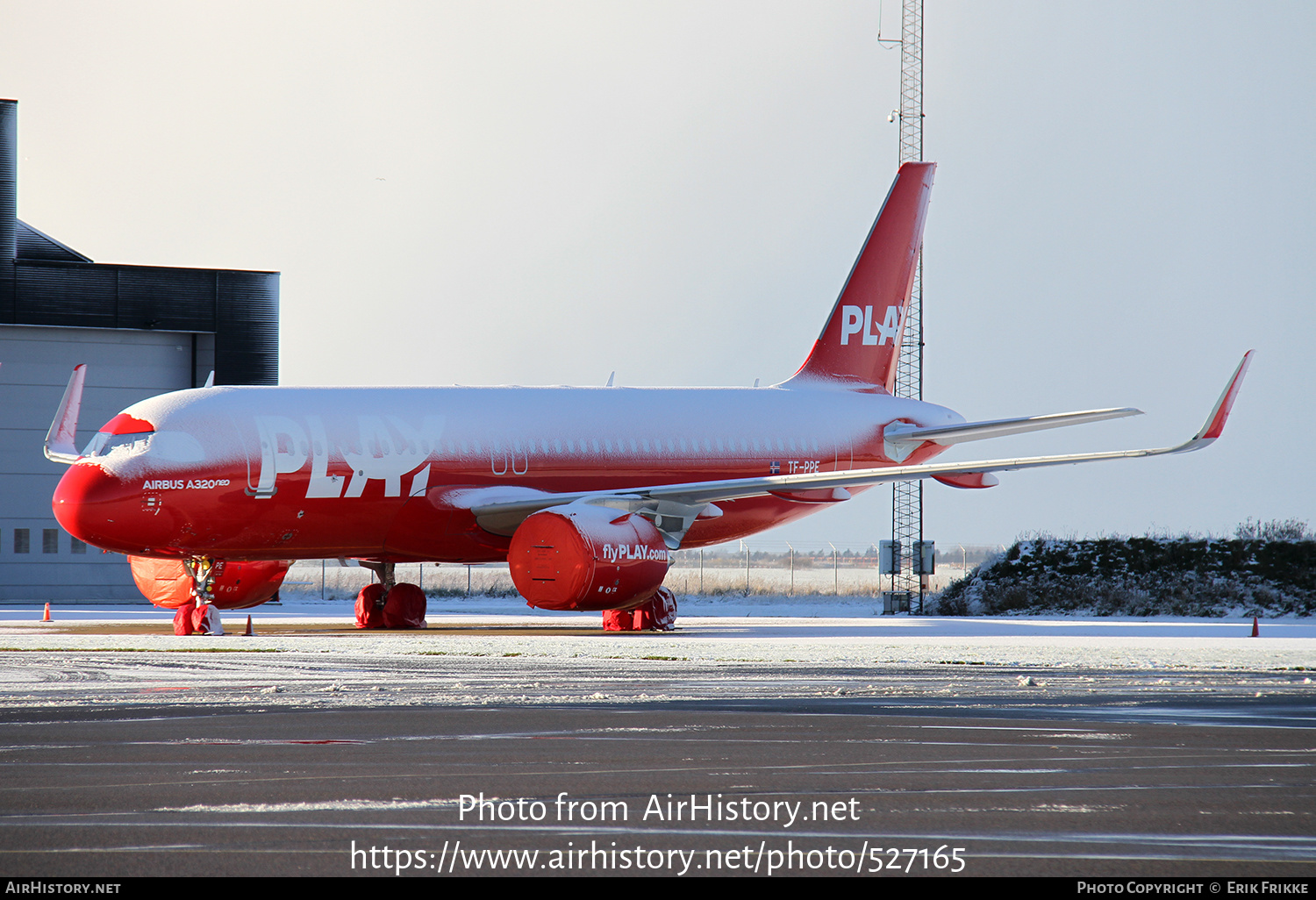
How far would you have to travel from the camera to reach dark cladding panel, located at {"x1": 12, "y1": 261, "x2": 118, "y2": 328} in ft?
119

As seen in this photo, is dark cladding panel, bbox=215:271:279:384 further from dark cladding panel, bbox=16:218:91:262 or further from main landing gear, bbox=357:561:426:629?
main landing gear, bbox=357:561:426:629

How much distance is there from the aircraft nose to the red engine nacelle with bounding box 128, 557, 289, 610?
3.74 metres

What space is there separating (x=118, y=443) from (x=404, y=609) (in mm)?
5847

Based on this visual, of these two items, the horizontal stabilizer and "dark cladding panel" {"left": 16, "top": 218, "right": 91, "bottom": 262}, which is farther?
"dark cladding panel" {"left": 16, "top": 218, "right": 91, "bottom": 262}

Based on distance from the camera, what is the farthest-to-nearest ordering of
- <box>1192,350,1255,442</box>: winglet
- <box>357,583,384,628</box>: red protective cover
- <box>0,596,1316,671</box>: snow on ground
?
1. <box>357,583,384,628</box>: red protective cover
2. <box>1192,350,1255,442</box>: winglet
3. <box>0,596,1316,671</box>: snow on ground

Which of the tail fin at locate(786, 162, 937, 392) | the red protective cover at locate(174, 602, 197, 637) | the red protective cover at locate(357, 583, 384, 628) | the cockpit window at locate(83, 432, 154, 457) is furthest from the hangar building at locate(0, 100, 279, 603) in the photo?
the red protective cover at locate(174, 602, 197, 637)

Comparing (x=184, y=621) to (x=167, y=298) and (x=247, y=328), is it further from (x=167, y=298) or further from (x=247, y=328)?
(x=167, y=298)

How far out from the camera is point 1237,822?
610cm

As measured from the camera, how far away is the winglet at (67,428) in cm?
2378

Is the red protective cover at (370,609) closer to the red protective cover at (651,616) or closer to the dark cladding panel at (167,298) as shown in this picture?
the red protective cover at (651,616)

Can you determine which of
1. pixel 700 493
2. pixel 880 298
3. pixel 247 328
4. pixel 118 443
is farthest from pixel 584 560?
pixel 247 328

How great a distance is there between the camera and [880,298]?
32.1 metres
